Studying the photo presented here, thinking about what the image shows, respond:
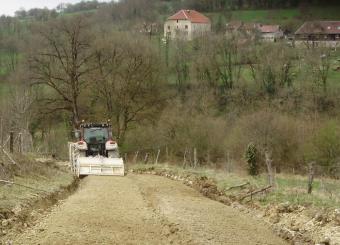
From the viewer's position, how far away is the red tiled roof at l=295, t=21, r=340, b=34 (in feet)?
328

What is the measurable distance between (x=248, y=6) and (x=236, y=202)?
355 ft

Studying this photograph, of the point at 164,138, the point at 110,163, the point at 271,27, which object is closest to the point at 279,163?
the point at 164,138

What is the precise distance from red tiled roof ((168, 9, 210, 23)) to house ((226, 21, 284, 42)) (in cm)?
860

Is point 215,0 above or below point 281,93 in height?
above

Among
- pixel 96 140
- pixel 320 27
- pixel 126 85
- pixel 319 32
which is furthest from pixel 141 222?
pixel 320 27

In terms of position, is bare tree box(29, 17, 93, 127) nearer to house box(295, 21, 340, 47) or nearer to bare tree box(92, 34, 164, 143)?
bare tree box(92, 34, 164, 143)

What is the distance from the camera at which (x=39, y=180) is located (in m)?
21.0

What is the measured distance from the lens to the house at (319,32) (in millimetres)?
97719

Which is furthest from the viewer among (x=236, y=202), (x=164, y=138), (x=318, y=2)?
(x=318, y=2)

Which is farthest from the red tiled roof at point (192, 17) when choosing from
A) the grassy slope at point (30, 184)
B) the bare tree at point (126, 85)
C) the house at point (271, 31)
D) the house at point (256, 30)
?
the grassy slope at point (30, 184)

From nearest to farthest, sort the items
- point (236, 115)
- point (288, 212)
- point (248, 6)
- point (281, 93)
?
point (288, 212), point (236, 115), point (281, 93), point (248, 6)

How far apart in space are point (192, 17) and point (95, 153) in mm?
91327

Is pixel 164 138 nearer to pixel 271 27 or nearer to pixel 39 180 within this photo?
pixel 39 180

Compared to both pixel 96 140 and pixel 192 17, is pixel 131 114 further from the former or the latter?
pixel 192 17
